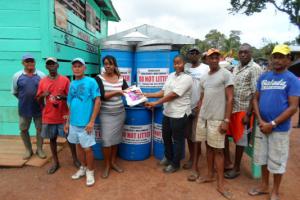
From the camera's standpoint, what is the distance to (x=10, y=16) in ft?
15.3

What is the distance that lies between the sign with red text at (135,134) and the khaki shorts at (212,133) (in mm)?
1159

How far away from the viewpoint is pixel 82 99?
10.7ft

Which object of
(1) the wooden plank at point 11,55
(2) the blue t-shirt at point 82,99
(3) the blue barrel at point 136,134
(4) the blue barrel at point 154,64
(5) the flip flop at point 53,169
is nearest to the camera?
(2) the blue t-shirt at point 82,99

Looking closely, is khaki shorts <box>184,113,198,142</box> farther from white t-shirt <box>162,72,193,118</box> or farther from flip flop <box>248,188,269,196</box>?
flip flop <box>248,188,269,196</box>

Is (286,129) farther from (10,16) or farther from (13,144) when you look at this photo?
(10,16)

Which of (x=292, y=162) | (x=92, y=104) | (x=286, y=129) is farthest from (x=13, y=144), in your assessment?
(x=292, y=162)

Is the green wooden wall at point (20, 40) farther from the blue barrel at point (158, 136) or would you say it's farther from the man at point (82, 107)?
the blue barrel at point (158, 136)

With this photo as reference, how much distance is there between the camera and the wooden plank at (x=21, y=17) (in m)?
4.64

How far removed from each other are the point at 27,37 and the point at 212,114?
354 centimetres

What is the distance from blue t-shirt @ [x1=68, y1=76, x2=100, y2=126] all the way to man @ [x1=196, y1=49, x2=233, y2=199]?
→ 1355 millimetres

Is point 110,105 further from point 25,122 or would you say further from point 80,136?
point 25,122

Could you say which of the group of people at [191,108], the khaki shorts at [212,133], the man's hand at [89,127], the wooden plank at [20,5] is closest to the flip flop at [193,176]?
the group of people at [191,108]

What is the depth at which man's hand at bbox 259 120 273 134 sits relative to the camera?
2.79m

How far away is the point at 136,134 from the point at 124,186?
99cm
